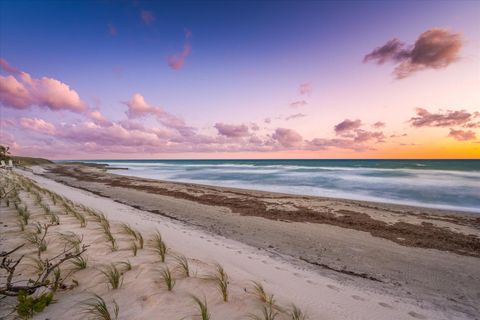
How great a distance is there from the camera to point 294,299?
3.88 meters

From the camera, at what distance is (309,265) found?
20.6ft

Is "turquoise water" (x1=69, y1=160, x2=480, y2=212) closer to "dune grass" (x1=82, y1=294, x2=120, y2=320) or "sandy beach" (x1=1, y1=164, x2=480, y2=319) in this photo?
"sandy beach" (x1=1, y1=164, x2=480, y2=319)

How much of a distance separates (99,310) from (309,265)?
5.14m

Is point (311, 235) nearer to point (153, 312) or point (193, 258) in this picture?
point (193, 258)

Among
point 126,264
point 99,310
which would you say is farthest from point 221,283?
point 126,264

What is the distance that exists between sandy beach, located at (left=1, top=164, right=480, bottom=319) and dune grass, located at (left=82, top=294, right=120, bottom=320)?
4.7 inches

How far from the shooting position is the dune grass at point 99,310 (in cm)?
283

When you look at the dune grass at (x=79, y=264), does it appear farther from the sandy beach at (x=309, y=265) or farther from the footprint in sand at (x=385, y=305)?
the footprint in sand at (x=385, y=305)

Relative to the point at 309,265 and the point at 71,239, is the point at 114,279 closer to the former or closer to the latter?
the point at 71,239

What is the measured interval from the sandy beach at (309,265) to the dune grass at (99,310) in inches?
4.7

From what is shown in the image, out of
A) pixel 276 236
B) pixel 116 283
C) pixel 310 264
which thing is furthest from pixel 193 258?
pixel 276 236

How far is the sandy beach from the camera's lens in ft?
11.6

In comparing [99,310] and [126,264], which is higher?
[99,310]

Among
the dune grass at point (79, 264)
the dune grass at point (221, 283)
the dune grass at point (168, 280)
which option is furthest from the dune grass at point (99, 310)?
the dune grass at point (221, 283)
